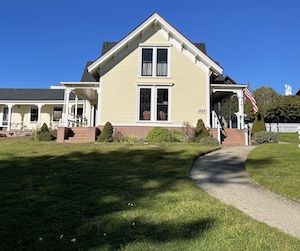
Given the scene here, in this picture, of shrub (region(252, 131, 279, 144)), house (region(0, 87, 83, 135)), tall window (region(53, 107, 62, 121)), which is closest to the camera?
shrub (region(252, 131, 279, 144))

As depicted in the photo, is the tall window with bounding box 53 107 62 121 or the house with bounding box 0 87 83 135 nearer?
the house with bounding box 0 87 83 135

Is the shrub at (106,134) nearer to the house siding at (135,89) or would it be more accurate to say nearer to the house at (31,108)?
the house siding at (135,89)

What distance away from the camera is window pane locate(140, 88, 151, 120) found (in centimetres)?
1942

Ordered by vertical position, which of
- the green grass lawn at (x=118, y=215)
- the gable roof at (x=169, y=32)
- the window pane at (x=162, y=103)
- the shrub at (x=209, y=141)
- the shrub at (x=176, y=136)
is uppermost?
the gable roof at (x=169, y=32)

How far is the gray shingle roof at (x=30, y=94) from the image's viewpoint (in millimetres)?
29438

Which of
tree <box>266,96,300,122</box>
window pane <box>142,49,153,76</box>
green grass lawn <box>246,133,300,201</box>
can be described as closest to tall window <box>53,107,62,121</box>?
window pane <box>142,49,153,76</box>

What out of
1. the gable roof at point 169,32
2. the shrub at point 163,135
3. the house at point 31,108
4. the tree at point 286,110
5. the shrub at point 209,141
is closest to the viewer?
the shrub at point 209,141

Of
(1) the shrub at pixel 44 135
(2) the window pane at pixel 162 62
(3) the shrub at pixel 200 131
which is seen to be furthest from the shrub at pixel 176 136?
(1) the shrub at pixel 44 135

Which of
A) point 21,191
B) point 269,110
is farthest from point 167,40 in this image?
point 269,110

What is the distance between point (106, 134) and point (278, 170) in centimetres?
1081

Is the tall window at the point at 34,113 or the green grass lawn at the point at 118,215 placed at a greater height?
the tall window at the point at 34,113

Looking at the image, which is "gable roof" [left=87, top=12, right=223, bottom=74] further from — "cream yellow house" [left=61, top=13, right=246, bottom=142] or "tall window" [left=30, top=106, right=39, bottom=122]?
"tall window" [left=30, top=106, right=39, bottom=122]

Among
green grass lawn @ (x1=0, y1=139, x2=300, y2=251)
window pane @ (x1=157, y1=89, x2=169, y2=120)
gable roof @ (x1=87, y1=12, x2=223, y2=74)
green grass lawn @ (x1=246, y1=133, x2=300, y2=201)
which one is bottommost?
green grass lawn @ (x1=0, y1=139, x2=300, y2=251)

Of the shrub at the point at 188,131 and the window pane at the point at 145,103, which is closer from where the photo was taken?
the shrub at the point at 188,131
